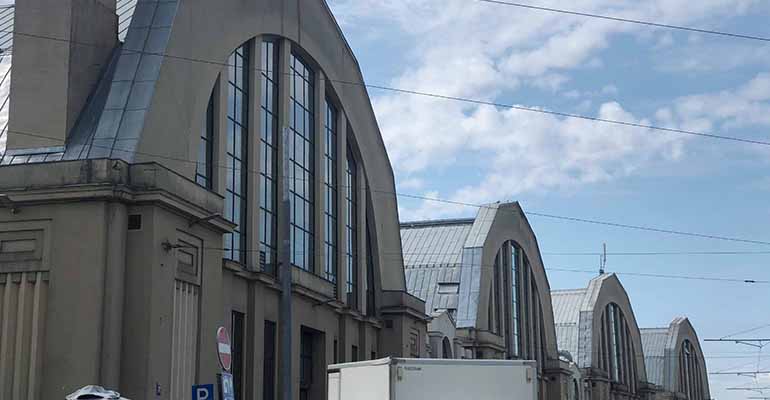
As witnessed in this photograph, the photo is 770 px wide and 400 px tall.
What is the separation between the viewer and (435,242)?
59438mm

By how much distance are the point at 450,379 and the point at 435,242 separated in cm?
4102

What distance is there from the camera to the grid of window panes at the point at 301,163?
113ft

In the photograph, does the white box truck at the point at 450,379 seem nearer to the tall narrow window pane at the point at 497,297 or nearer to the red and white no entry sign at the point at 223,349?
the red and white no entry sign at the point at 223,349

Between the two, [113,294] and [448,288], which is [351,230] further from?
[113,294]

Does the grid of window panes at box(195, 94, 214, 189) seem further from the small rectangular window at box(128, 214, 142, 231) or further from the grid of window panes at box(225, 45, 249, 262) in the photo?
the small rectangular window at box(128, 214, 142, 231)

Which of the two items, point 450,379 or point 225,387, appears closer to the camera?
point 225,387

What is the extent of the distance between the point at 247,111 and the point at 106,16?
6042mm

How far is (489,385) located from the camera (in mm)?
18594

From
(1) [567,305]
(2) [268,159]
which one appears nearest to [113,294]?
(2) [268,159]

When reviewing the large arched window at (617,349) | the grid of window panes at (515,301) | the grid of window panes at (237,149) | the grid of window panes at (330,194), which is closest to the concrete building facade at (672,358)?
the large arched window at (617,349)

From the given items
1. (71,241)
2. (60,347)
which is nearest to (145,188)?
(71,241)

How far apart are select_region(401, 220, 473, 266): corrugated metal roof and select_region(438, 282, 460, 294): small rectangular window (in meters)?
1.30

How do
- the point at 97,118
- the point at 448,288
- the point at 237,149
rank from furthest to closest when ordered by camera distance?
the point at 448,288, the point at 237,149, the point at 97,118

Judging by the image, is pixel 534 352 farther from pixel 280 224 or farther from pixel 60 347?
pixel 60 347
